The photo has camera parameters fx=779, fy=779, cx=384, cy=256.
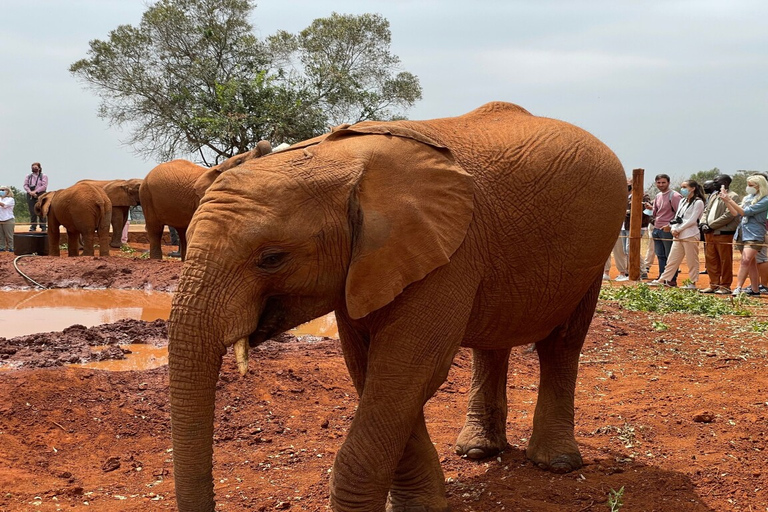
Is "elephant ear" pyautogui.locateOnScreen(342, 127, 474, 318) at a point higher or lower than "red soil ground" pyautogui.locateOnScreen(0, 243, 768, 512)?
higher

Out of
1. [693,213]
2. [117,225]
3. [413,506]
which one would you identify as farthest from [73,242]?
[413,506]

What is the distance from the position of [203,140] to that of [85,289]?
16116mm

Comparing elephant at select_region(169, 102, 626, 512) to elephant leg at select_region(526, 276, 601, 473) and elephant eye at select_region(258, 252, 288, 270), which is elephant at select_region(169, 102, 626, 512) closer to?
elephant eye at select_region(258, 252, 288, 270)

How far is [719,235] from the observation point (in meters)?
13.5

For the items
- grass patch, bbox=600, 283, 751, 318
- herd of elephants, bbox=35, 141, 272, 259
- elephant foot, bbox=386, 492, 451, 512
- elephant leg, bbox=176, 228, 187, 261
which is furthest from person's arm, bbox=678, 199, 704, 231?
elephant foot, bbox=386, 492, 451, 512

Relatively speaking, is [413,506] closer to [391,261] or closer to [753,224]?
[391,261]

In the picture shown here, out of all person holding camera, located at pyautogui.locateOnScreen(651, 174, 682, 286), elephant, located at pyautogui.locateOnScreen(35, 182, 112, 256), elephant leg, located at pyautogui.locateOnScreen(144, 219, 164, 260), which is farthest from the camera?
elephant, located at pyautogui.locateOnScreen(35, 182, 112, 256)

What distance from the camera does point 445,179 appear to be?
349 centimetres

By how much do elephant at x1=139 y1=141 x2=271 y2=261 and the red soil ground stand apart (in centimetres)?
954

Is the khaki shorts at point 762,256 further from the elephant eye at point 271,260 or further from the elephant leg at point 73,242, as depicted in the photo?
the elephant leg at point 73,242

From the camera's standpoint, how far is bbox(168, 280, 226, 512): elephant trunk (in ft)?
9.84

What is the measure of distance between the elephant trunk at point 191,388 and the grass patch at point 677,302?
30.0 feet

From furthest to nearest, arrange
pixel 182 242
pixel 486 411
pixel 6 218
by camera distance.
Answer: pixel 6 218
pixel 182 242
pixel 486 411

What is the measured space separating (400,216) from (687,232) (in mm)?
12068
